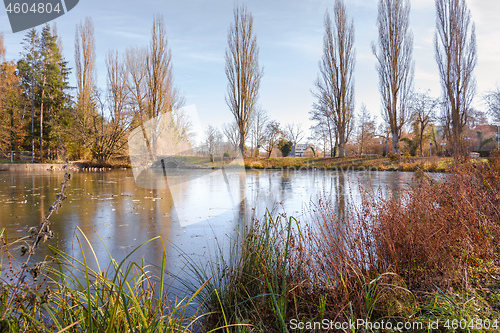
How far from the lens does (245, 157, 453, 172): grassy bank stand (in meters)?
19.0

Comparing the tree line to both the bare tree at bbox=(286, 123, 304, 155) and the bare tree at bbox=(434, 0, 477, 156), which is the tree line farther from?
the bare tree at bbox=(286, 123, 304, 155)

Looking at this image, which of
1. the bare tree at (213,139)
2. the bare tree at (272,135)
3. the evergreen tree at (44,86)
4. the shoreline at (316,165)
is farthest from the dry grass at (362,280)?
the bare tree at (213,139)

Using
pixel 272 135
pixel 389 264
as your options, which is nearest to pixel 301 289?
pixel 389 264

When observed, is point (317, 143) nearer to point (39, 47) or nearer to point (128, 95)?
point (128, 95)

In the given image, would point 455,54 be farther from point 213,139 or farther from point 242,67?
point 213,139

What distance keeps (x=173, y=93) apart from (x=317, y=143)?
2244 centimetres

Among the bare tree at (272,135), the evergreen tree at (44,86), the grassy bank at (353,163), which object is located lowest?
the grassy bank at (353,163)

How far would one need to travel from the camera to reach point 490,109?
24766mm

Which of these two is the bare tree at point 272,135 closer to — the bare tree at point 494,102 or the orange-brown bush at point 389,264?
the bare tree at point 494,102

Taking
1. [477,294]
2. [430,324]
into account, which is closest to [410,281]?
[477,294]

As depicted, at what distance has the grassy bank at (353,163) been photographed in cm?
1898

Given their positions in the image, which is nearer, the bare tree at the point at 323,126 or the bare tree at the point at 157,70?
the bare tree at the point at 157,70

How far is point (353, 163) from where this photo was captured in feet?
73.0

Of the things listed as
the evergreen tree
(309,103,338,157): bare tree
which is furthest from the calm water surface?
(309,103,338,157): bare tree
